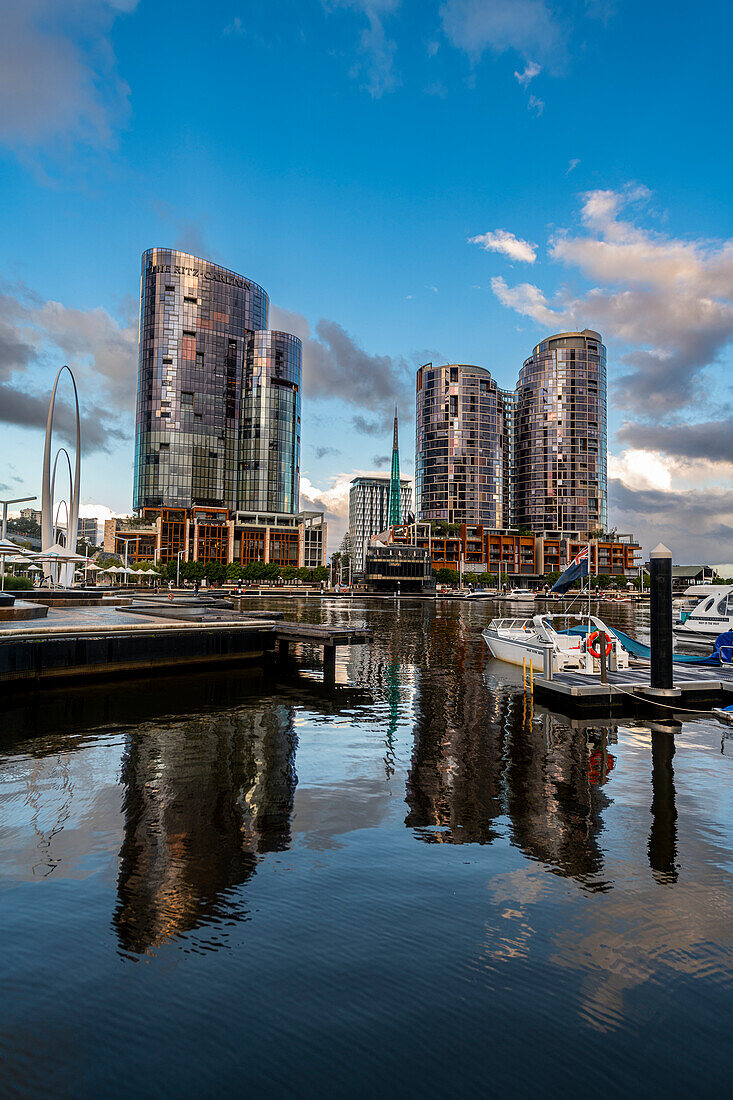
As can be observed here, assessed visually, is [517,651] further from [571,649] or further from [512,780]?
[512,780]

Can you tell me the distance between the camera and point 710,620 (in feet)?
188

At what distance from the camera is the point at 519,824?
13.3 metres

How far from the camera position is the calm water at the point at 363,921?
6.67 m

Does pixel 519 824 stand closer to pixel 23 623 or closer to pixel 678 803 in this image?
pixel 678 803

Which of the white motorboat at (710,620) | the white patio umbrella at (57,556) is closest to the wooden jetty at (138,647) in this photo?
the white patio umbrella at (57,556)

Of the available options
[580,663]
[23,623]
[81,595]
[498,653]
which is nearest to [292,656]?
[498,653]

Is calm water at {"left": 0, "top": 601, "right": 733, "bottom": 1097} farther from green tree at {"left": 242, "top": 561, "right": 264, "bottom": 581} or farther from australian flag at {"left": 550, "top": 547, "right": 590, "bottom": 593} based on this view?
green tree at {"left": 242, "top": 561, "right": 264, "bottom": 581}

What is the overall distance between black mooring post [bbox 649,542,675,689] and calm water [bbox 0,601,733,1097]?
6.41 m

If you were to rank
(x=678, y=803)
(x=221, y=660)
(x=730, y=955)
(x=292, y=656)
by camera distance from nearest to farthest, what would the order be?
(x=730, y=955), (x=678, y=803), (x=221, y=660), (x=292, y=656)

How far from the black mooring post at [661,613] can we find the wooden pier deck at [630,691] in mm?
983

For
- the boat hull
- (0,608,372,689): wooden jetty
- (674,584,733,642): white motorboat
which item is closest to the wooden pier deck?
the boat hull

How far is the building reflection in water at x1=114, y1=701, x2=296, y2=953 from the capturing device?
9.62 m

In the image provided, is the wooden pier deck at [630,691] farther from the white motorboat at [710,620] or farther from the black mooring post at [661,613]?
the white motorboat at [710,620]

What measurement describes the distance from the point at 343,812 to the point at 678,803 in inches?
327
